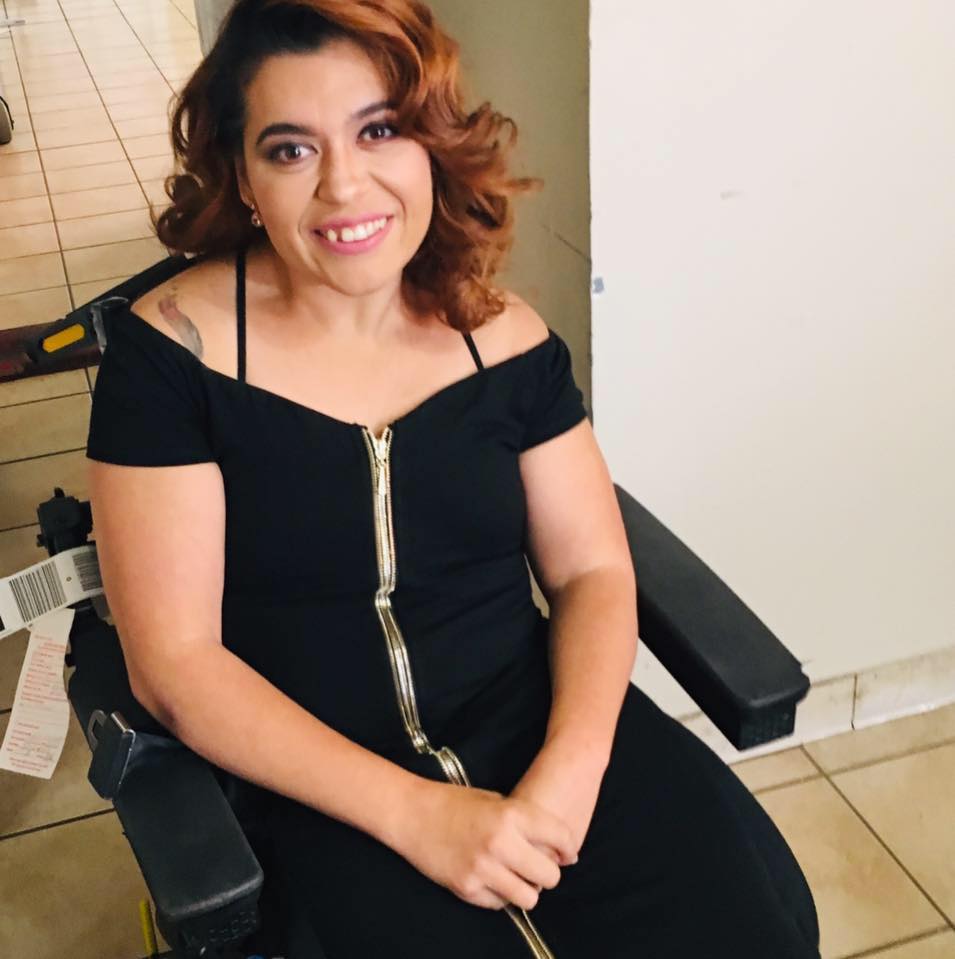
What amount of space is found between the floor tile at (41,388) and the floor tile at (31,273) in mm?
564

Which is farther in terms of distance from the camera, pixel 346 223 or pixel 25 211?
pixel 25 211

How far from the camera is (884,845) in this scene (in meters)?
1.63

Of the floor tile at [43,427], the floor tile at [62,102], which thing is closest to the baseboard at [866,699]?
the floor tile at [43,427]

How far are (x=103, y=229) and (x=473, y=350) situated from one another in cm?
326

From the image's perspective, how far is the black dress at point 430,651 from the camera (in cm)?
90

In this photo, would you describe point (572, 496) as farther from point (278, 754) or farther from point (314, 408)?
point (278, 754)

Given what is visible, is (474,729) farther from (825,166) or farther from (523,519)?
(825,166)

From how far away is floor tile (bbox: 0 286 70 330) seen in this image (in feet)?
10.7

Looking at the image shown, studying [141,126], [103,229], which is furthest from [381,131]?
[141,126]

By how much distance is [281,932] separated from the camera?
0.98 m

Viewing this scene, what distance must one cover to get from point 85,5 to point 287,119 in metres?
8.56

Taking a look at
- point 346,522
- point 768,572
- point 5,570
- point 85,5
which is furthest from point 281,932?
point 85,5

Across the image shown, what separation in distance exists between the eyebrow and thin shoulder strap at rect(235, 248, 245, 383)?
5.6 inches

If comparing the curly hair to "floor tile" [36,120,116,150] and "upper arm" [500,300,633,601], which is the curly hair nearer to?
"upper arm" [500,300,633,601]
